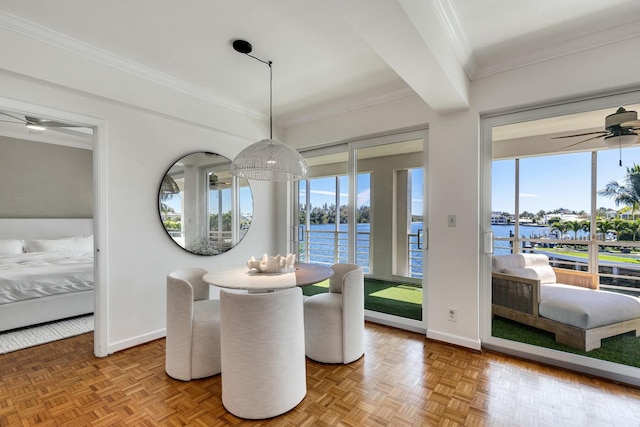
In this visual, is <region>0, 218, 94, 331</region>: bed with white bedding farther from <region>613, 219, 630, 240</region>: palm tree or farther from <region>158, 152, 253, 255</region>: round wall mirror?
<region>613, 219, 630, 240</region>: palm tree

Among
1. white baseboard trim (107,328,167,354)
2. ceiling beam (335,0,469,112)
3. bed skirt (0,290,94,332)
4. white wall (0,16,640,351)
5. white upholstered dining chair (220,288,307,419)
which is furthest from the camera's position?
bed skirt (0,290,94,332)

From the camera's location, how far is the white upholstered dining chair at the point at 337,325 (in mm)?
2439

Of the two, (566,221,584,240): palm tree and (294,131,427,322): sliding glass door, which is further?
(294,131,427,322): sliding glass door

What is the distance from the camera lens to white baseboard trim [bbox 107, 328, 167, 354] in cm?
267

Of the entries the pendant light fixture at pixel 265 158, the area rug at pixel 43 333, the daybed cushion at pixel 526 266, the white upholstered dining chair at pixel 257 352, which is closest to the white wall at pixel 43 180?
the area rug at pixel 43 333

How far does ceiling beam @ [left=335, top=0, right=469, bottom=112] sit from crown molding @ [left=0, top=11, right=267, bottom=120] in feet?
7.28

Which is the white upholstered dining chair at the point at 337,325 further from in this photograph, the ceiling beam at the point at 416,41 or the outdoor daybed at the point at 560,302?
the ceiling beam at the point at 416,41

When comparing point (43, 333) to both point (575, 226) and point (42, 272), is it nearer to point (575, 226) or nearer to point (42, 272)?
point (42, 272)

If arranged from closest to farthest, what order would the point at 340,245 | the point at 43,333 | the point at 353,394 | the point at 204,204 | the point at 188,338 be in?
the point at 353,394 → the point at 188,338 → the point at 43,333 → the point at 204,204 → the point at 340,245

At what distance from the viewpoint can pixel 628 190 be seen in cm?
221

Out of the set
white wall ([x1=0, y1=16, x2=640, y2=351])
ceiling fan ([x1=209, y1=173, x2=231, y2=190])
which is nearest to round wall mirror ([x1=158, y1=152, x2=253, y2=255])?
ceiling fan ([x1=209, y1=173, x2=231, y2=190])

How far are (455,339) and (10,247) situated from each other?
6.02 meters

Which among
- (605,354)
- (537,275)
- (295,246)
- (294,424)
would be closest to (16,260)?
(295,246)

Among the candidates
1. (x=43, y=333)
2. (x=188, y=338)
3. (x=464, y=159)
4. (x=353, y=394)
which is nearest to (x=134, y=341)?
(x=188, y=338)
